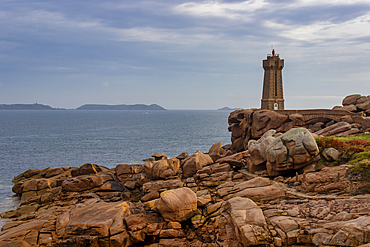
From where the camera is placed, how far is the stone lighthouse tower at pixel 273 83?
6059 cm

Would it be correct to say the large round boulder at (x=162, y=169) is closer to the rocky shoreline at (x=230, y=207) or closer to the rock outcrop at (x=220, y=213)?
the rocky shoreline at (x=230, y=207)

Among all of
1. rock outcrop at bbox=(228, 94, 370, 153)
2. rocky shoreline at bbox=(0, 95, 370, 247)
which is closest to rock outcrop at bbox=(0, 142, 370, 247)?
rocky shoreline at bbox=(0, 95, 370, 247)

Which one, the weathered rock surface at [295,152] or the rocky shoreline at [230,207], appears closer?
the rocky shoreline at [230,207]

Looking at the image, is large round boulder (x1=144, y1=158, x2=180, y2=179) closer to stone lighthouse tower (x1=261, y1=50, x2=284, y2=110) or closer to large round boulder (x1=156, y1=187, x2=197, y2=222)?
large round boulder (x1=156, y1=187, x2=197, y2=222)

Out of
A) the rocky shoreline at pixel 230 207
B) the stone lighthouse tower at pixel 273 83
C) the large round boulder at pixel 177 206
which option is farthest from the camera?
the stone lighthouse tower at pixel 273 83

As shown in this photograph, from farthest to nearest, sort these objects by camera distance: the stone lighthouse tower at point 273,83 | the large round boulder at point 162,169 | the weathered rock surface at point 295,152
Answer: the stone lighthouse tower at point 273,83, the large round boulder at point 162,169, the weathered rock surface at point 295,152

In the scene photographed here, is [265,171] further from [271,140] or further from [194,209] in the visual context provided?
[194,209]

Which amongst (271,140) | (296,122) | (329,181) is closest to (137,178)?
(271,140)

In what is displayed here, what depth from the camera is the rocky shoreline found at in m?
14.9

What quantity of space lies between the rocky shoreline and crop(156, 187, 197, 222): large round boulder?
2.7 inches

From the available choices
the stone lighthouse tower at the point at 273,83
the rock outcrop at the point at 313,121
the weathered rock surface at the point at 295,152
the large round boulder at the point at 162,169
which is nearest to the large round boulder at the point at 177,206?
the weathered rock surface at the point at 295,152

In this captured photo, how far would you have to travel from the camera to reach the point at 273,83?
60.9 meters

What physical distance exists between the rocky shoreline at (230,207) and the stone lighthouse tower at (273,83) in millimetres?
34720

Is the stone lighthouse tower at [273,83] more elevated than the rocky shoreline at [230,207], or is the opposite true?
the stone lighthouse tower at [273,83]
